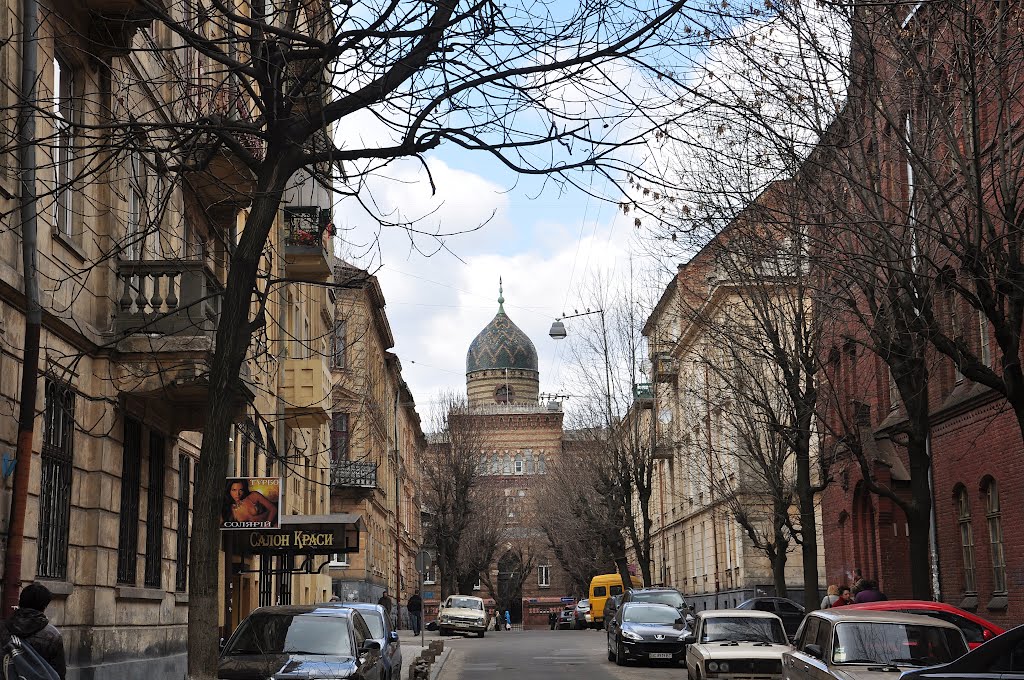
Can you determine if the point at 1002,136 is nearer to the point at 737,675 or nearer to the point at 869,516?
the point at 737,675

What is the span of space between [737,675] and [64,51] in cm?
1291

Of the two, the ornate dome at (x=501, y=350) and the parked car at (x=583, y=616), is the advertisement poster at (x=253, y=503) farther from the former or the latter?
the ornate dome at (x=501, y=350)

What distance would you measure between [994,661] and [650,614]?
22.1m

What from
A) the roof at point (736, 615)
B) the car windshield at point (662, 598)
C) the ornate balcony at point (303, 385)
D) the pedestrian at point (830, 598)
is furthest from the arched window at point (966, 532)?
the ornate balcony at point (303, 385)

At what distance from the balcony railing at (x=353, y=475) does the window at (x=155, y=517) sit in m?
26.9

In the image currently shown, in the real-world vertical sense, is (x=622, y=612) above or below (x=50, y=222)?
below

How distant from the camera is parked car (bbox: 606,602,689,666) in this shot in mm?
29188

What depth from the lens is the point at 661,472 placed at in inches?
2854

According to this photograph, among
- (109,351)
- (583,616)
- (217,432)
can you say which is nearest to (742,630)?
(109,351)

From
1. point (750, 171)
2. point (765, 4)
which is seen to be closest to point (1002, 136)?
point (765, 4)

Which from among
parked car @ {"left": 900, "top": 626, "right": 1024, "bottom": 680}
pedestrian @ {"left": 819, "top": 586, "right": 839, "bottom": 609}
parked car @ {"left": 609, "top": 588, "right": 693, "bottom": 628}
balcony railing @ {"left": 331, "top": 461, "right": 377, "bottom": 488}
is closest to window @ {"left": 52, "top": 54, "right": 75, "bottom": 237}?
parked car @ {"left": 900, "top": 626, "right": 1024, "bottom": 680}

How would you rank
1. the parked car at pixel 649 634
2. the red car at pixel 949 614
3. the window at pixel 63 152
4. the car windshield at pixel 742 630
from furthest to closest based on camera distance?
the parked car at pixel 649 634
the car windshield at pixel 742 630
the red car at pixel 949 614
the window at pixel 63 152

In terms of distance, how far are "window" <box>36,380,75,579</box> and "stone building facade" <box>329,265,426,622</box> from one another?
22.8m

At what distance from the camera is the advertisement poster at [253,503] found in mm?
19156
